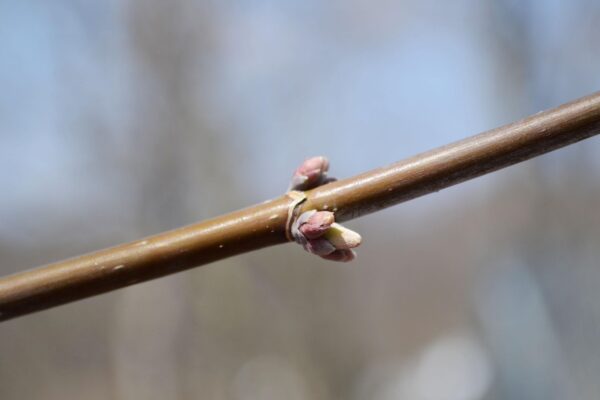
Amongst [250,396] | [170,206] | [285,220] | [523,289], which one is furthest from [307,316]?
[285,220]

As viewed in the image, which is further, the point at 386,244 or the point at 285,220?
the point at 386,244

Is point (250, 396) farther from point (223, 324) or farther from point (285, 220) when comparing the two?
point (285, 220)

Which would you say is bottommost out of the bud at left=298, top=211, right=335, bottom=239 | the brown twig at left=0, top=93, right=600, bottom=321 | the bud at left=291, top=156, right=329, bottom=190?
the bud at left=298, top=211, right=335, bottom=239

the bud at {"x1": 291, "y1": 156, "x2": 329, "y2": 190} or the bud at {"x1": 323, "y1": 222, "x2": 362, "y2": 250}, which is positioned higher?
the bud at {"x1": 291, "y1": 156, "x2": 329, "y2": 190}

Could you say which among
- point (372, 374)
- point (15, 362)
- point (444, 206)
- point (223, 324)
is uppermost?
point (444, 206)
